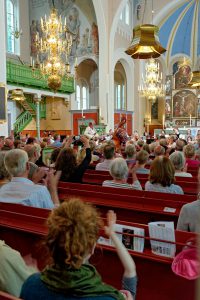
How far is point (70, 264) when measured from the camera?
50.6 inches

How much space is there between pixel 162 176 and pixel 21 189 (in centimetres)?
157

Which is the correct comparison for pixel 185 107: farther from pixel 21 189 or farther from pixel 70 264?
pixel 70 264

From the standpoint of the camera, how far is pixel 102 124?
19594 millimetres

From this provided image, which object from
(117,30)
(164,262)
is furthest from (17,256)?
(117,30)

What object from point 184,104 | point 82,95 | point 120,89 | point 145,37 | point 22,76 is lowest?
point 145,37

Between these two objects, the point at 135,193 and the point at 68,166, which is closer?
the point at 135,193

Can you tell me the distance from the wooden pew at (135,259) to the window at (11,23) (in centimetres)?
1924

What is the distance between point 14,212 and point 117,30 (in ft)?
68.4

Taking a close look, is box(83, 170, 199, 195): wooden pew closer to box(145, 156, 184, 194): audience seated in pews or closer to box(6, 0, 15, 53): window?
box(145, 156, 184, 194): audience seated in pews

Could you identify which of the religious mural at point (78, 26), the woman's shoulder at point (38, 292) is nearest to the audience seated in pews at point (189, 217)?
the woman's shoulder at point (38, 292)

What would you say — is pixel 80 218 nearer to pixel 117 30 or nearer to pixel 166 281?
pixel 166 281

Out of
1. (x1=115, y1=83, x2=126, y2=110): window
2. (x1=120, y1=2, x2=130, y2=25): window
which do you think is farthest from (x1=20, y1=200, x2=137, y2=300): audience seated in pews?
(x1=115, y1=83, x2=126, y2=110): window

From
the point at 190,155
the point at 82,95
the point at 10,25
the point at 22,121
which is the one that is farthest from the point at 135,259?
the point at 82,95

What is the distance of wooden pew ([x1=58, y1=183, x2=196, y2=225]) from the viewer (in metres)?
3.33
